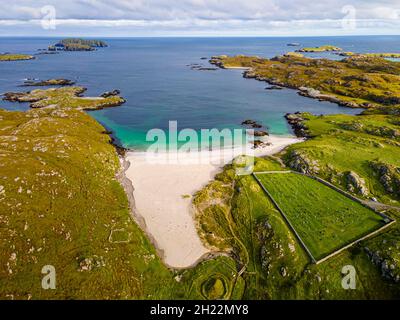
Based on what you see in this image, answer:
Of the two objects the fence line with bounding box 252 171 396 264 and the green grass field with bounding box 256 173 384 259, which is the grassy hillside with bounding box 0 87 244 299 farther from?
the green grass field with bounding box 256 173 384 259

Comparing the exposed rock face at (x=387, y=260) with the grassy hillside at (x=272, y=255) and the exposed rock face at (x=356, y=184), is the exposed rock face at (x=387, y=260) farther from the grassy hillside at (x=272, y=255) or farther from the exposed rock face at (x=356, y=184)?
the exposed rock face at (x=356, y=184)

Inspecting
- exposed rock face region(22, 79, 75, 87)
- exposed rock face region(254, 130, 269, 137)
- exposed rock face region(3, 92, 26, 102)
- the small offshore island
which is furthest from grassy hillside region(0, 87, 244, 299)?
exposed rock face region(22, 79, 75, 87)

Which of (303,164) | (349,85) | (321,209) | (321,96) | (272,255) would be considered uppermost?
(349,85)

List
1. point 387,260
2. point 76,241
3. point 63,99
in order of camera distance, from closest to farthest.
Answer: point 387,260 < point 76,241 < point 63,99

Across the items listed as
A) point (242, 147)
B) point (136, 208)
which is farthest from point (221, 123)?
point (136, 208)

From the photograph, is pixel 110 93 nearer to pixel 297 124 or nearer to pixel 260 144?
pixel 260 144

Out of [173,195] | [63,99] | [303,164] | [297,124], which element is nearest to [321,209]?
[303,164]

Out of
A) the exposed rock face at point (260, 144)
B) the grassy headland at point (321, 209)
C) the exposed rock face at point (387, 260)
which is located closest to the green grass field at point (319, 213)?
the grassy headland at point (321, 209)
